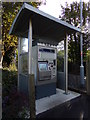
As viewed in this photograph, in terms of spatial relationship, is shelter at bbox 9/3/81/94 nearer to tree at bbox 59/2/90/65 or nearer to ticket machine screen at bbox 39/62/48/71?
ticket machine screen at bbox 39/62/48/71

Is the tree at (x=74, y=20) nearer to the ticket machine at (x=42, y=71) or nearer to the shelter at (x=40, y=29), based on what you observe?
the shelter at (x=40, y=29)

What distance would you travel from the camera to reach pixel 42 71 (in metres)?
3.72

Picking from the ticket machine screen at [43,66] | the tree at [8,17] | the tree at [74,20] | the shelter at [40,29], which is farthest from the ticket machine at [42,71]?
the tree at [8,17]

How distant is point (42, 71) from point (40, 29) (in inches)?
63.2

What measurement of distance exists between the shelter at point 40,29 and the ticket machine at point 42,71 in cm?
52

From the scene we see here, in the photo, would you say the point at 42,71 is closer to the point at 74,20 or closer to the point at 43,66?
the point at 43,66

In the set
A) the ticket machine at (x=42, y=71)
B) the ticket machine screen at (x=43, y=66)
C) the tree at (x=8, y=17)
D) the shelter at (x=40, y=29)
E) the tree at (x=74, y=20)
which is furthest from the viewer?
the tree at (x=74, y=20)

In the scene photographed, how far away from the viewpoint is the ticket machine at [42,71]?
3.67 metres

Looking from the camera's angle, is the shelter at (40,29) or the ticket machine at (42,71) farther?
the ticket machine at (42,71)

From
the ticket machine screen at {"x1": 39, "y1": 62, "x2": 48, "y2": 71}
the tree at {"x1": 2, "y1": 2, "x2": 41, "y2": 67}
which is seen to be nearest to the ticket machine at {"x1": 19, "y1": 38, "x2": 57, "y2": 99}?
the ticket machine screen at {"x1": 39, "y1": 62, "x2": 48, "y2": 71}

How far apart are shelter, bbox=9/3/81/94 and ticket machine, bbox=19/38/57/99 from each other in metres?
0.52

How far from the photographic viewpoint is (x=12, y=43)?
8086 mm

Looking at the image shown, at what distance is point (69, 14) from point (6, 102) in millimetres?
7046

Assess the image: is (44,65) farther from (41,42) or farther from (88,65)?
(88,65)
